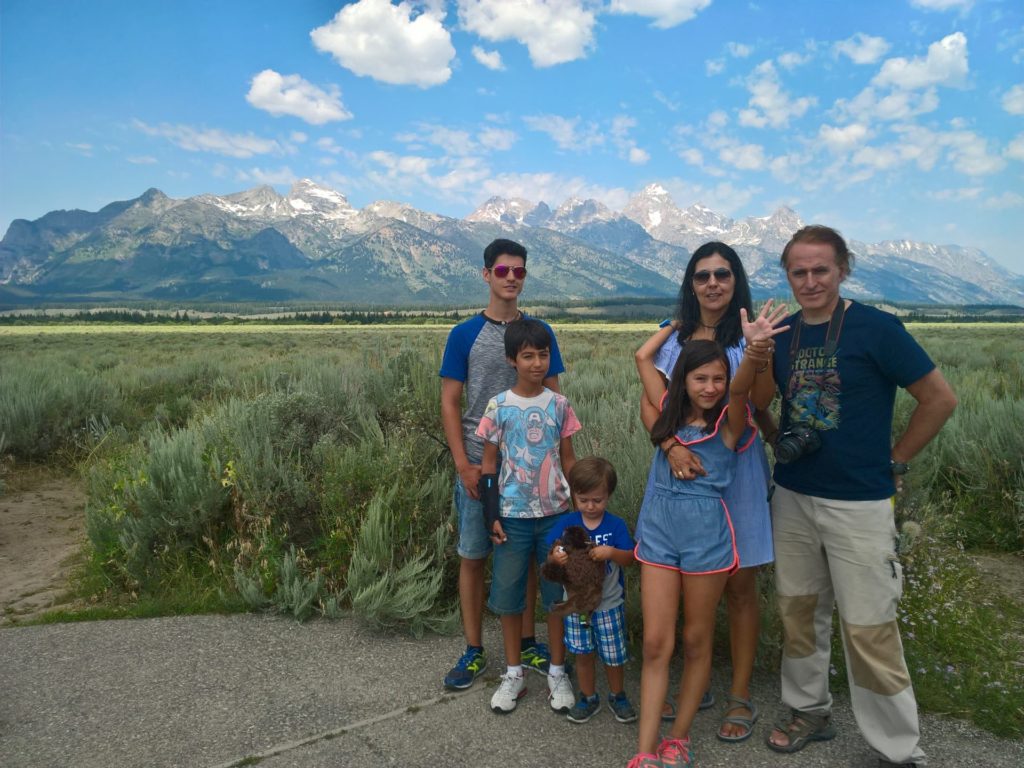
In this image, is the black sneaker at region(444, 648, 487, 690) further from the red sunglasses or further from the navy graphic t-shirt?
the red sunglasses

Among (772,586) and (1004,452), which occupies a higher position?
(1004,452)

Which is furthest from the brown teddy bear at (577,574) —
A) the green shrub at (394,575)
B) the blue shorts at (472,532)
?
the green shrub at (394,575)

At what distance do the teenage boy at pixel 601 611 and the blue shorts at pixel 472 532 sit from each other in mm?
500

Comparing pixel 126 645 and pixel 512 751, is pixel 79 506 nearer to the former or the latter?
pixel 126 645

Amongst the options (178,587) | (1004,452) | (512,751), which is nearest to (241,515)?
(178,587)

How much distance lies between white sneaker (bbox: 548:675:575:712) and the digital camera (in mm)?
1441

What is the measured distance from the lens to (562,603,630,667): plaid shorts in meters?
2.93

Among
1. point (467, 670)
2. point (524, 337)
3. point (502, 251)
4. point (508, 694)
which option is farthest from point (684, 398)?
point (467, 670)

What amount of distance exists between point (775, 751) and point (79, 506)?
696 cm

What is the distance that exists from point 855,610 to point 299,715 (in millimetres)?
2397

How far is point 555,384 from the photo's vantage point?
137 inches

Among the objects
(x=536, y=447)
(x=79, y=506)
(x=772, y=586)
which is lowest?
(x=79, y=506)

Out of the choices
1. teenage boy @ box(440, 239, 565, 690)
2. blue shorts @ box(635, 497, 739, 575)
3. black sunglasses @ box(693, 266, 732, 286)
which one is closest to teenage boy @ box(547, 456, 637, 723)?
blue shorts @ box(635, 497, 739, 575)

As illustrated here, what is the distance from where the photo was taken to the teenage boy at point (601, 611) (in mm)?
2916
